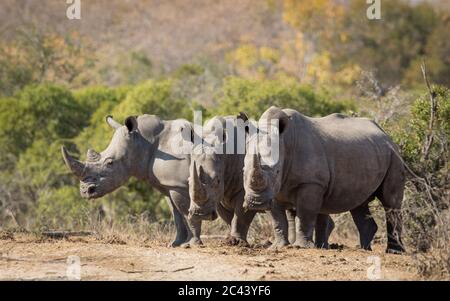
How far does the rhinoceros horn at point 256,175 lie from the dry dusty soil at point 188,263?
2.38 feet

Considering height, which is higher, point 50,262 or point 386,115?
point 386,115

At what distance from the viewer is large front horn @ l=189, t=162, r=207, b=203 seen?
11727mm

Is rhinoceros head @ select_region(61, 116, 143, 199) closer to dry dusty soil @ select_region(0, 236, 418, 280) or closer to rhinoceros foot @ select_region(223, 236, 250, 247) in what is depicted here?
dry dusty soil @ select_region(0, 236, 418, 280)

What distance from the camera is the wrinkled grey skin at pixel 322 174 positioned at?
38.6 feet

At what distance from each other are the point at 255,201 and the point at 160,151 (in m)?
2.08

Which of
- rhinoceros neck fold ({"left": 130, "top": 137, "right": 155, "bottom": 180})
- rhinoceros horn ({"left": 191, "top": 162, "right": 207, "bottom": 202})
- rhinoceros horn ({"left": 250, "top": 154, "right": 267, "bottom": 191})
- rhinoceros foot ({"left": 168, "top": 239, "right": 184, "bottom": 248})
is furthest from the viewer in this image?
rhinoceros neck fold ({"left": 130, "top": 137, "right": 155, "bottom": 180})

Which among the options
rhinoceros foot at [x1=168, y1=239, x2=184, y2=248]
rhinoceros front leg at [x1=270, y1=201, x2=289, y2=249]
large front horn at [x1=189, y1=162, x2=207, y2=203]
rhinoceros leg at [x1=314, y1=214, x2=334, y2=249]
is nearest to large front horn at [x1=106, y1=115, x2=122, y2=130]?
rhinoceros foot at [x1=168, y1=239, x2=184, y2=248]

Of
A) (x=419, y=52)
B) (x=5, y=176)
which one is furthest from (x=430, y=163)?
(x=419, y=52)

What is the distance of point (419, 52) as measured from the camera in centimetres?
4553

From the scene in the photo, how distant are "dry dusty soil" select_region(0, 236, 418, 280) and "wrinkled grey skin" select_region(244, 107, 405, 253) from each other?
58cm

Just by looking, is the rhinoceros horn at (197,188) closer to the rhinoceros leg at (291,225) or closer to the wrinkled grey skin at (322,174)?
the wrinkled grey skin at (322,174)

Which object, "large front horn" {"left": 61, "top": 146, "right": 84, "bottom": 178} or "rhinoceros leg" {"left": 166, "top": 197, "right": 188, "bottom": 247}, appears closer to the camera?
"rhinoceros leg" {"left": 166, "top": 197, "right": 188, "bottom": 247}

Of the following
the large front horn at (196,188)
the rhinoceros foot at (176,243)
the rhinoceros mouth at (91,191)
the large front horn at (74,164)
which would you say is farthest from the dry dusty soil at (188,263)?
the large front horn at (74,164)

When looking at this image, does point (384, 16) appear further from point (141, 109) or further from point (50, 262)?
point (50, 262)
